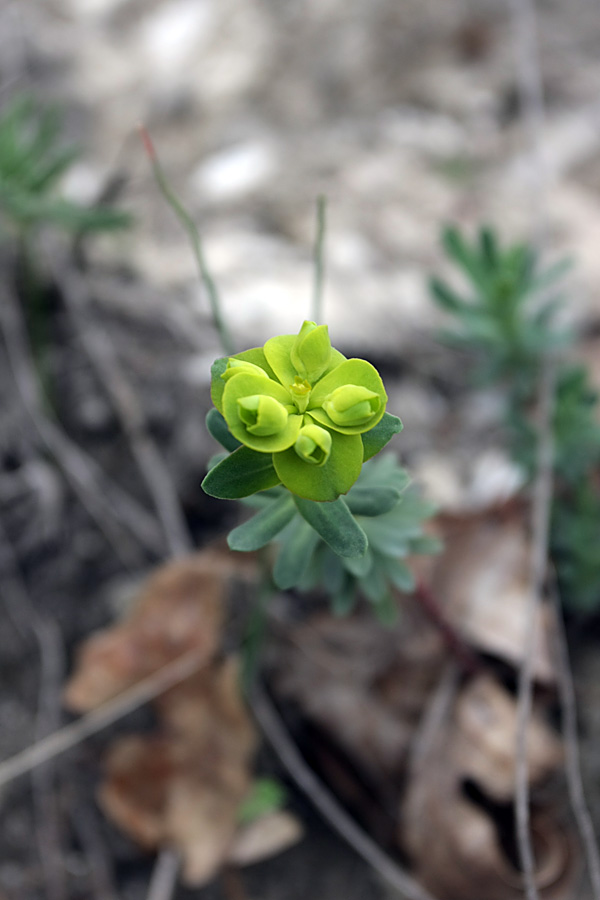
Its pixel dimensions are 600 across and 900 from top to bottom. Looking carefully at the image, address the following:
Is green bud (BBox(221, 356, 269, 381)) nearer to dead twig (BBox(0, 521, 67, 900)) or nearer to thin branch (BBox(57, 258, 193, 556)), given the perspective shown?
thin branch (BBox(57, 258, 193, 556))

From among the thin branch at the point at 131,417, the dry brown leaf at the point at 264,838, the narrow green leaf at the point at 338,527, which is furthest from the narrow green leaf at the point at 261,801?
the narrow green leaf at the point at 338,527

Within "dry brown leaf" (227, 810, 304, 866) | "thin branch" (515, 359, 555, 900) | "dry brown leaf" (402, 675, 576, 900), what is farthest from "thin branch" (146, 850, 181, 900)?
"thin branch" (515, 359, 555, 900)

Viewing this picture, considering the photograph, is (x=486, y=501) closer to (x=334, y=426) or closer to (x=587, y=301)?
(x=587, y=301)

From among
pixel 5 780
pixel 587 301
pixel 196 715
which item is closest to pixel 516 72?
pixel 587 301

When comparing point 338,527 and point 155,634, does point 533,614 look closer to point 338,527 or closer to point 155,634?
point 338,527

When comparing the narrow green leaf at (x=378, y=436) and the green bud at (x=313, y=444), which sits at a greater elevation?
the green bud at (x=313, y=444)

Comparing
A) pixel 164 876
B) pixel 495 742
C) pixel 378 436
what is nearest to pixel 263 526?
pixel 378 436

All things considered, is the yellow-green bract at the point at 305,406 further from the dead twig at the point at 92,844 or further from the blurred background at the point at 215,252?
the dead twig at the point at 92,844
